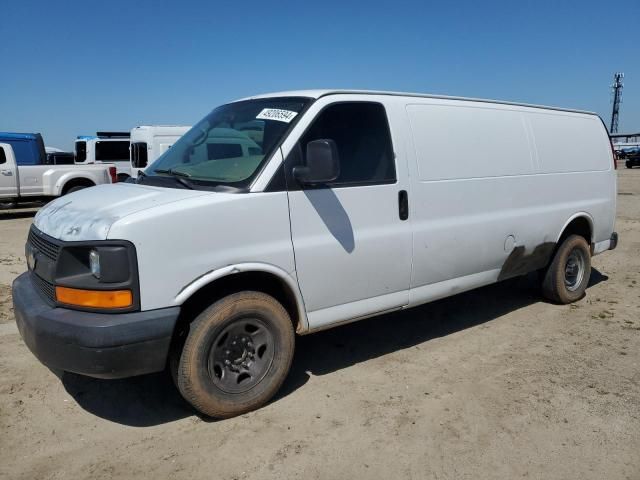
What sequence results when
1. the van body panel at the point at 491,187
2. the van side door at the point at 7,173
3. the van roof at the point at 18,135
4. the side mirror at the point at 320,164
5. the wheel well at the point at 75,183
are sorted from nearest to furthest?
the side mirror at the point at 320,164 < the van body panel at the point at 491,187 < the van side door at the point at 7,173 < the wheel well at the point at 75,183 < the van roof at the point at 18,135

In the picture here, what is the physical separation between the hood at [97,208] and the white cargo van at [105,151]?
17.9 m

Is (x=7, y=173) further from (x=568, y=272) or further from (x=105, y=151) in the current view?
(x=568, y=272)

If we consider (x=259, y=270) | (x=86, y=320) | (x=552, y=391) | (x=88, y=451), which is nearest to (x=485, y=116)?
(x=552, y=391)

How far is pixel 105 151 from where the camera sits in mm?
21062

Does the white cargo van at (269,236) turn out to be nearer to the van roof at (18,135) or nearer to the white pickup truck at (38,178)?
the white pickup truck at (38,178)

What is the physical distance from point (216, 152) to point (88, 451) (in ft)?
6.97

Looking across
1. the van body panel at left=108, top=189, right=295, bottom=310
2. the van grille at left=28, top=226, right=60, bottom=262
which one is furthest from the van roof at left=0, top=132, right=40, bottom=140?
the van body panel at left=108, top=189, right=295, bottom=310

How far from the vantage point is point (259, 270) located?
11.0ft

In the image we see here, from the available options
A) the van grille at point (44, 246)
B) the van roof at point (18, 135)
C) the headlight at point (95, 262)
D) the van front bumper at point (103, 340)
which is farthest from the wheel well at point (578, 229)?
the van roof at point (18, 135)

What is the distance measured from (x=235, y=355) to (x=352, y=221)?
1.21 m

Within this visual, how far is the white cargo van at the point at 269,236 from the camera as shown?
2.99 metres

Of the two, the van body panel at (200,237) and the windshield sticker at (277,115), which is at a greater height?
the windshield sticker at (277,115)

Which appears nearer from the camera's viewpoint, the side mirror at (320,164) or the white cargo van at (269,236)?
the white cargo van at (269,236)

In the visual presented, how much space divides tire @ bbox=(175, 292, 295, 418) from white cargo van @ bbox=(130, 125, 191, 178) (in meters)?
14.7
